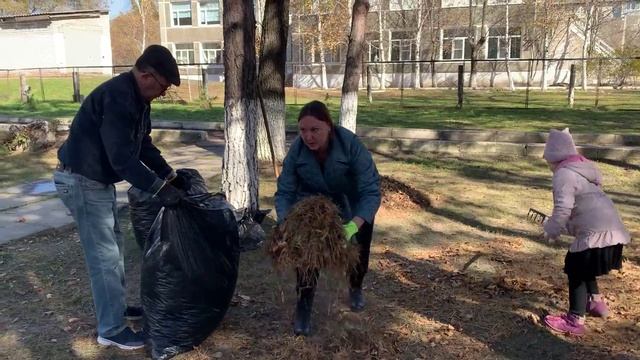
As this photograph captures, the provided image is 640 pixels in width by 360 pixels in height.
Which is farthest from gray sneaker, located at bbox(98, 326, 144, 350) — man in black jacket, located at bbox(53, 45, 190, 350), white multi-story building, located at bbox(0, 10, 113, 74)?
white multi-story building, located at bbox(0, 10, 113, 74)

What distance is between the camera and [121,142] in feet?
9.23

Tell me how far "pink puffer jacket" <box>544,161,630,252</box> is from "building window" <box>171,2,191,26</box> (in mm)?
44728

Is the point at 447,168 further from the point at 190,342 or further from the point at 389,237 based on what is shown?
the point at 190,342

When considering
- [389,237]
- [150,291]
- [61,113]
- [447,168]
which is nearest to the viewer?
[150,291]

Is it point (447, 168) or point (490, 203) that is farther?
point (447, 168)

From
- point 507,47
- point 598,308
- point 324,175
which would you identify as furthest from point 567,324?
point 507,47

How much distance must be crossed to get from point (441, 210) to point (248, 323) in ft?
11.2

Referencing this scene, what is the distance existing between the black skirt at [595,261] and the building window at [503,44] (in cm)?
3182

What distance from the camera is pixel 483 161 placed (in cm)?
939

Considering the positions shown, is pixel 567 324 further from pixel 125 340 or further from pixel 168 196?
pixel 125 340

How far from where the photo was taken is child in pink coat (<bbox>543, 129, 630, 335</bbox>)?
10.5 feet

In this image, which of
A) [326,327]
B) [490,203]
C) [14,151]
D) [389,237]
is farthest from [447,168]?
[14,151]

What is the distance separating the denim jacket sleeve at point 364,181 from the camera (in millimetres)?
3217

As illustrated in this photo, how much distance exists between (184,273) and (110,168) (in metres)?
0.68
